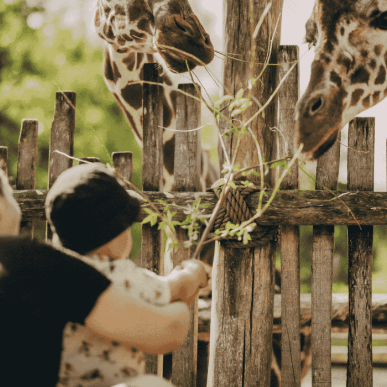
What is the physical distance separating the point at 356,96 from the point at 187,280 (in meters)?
1.05

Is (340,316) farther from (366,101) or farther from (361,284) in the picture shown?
(366,101)

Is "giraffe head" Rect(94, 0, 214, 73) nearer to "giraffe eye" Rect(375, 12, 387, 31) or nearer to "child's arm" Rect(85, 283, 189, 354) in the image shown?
"giraffe eye" Rect(375, 12, 387, 31)

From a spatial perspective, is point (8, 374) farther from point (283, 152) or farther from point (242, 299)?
point (283, 152)

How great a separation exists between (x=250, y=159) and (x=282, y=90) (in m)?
0.42

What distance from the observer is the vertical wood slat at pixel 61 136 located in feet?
7.95

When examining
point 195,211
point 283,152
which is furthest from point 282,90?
point 195,211

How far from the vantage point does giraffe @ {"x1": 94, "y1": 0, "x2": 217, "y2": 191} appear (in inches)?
80.7

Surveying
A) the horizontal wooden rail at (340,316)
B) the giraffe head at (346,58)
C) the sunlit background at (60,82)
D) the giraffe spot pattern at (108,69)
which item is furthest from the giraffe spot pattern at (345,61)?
the sunlit background at (60,82)

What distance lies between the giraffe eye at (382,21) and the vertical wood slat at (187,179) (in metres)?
0.92

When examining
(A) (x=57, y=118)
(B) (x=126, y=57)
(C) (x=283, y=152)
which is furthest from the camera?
(B) (x=126, y=57)

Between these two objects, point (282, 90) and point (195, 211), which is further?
point (282, 90)

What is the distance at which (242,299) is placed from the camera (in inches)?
81.1

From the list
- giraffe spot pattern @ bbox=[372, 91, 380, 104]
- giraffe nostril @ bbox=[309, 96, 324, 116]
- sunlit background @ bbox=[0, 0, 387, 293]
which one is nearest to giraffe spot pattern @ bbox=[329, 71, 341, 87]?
giraffe nostril @ bbox=[309, 96, 324, 116]

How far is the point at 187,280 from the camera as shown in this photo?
128 centimetres
